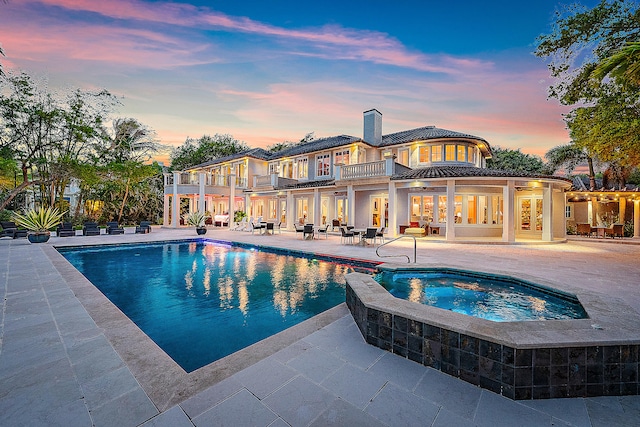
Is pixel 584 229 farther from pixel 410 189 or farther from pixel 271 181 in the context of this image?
pixel 271 181

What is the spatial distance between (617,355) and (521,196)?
18924 mm

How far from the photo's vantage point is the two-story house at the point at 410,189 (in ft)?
48.4

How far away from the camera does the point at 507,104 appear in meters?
18.5

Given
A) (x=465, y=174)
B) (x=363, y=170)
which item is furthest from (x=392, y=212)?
(x=465, y=174)

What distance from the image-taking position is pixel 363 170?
1723 cm

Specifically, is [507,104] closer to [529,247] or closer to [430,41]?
[430,41]

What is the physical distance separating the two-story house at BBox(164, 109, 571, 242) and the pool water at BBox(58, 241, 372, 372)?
8526mm

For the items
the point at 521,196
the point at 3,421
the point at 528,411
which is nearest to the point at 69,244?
the point at 3,421

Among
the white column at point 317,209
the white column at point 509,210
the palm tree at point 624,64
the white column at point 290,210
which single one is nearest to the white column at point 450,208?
the white column at point 509,210

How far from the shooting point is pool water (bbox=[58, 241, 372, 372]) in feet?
13.9

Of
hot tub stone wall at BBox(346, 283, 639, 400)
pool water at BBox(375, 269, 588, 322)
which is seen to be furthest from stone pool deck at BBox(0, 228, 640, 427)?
pool water at BBox(375, 269, 588, 322)

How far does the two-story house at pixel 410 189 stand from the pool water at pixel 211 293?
336 inches

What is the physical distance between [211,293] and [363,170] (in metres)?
13.0

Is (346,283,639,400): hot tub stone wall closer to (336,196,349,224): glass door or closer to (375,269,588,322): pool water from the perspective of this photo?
(375,269,588,322): pool water
